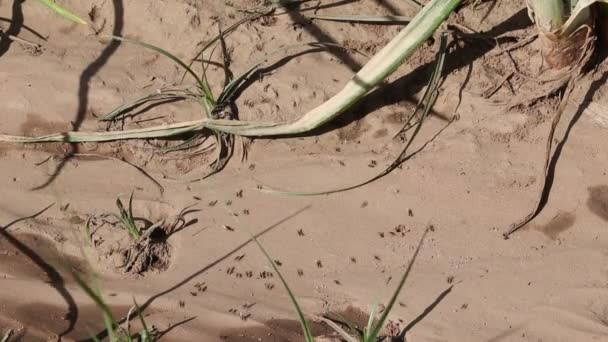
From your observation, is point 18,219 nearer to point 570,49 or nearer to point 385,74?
point 385,74

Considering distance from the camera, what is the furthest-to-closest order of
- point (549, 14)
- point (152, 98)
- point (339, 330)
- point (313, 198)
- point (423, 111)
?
point (152, 98)
point (423, 111)
point (313, 198)
point (549, 14)
point (339, 330)

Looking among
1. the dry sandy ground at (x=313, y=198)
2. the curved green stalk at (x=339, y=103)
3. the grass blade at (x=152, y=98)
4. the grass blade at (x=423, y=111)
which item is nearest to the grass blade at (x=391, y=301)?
the dry sandy ground at (x=313, y=198)

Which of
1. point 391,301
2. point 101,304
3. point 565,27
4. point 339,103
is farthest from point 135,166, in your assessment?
point 565,27

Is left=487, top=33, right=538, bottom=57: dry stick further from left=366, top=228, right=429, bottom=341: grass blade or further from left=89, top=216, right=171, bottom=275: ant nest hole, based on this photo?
left=89, top=216, right=171, bottom=275: ant nest hole

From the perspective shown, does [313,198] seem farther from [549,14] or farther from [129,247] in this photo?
[549,14]

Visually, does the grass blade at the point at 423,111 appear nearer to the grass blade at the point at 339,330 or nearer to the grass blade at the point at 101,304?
the grass blade at the point at 339,330

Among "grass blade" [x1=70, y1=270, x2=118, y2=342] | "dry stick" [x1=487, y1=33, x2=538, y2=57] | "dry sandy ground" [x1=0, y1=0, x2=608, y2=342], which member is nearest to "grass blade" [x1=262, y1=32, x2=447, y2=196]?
"dry sandy ground" [x1=0, y1=0, x2=608, y2=342]
